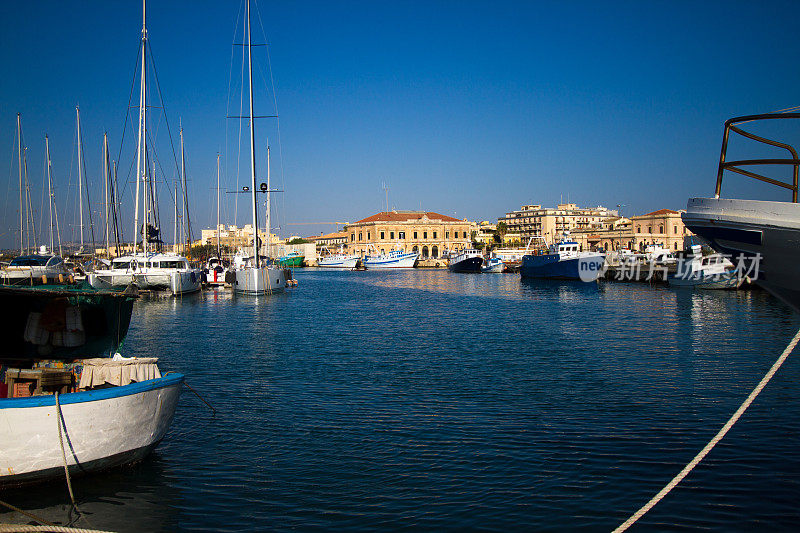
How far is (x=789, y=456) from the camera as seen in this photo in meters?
8.87

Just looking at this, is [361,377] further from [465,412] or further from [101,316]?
[101,316]

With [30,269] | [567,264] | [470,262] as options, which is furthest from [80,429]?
[470,262]

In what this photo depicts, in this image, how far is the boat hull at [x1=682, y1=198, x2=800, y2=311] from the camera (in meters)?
7.54

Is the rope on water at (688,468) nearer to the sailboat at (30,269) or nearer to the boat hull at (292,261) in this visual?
the sailboat at (30,269)

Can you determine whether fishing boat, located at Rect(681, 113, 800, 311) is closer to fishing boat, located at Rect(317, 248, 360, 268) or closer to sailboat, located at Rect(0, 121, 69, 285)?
sailboat, located at Rect(0, 121, 69, 285)

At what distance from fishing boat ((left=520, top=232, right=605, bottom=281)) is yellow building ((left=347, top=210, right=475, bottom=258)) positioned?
72955mm

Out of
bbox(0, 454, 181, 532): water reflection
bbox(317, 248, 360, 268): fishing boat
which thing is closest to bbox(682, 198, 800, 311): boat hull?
bbox(0, 454, 181, 532): water reflection

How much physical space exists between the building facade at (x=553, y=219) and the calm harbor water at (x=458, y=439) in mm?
152949

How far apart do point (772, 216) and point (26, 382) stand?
1012 cm

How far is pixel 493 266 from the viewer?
96.3 metres

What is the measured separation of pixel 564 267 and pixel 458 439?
5461 cm

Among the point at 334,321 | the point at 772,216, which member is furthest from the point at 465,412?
the point at 334,321

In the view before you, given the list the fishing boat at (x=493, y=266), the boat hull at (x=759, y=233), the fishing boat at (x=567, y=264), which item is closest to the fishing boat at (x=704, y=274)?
the fishing boat at (x=567, y=264)

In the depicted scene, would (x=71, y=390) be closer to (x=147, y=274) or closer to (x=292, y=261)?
(x=147, y=274)
